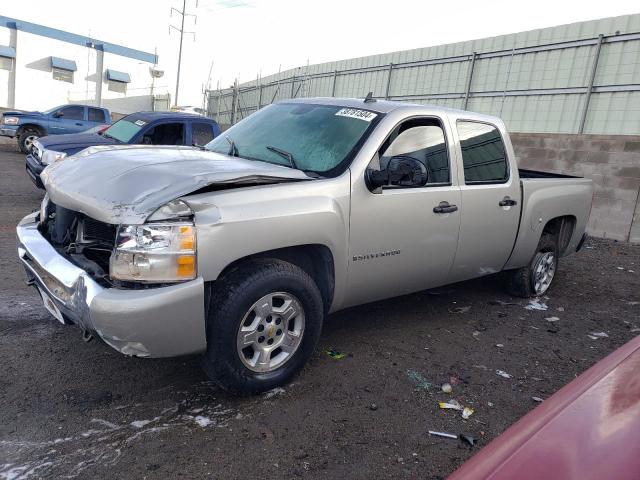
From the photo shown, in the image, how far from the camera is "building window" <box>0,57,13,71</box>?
29.0 m

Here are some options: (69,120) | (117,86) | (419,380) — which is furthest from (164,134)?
(117,86)

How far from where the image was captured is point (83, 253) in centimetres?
295

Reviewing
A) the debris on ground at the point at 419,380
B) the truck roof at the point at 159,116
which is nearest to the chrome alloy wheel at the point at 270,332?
the debris on ground at the point at 419,380

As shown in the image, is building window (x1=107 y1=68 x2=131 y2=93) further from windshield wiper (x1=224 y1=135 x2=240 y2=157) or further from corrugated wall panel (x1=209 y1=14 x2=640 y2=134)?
windshield wiper (x1=224 y1=135 x2=240 y2=157)

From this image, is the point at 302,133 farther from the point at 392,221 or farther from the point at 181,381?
the point at 181,381

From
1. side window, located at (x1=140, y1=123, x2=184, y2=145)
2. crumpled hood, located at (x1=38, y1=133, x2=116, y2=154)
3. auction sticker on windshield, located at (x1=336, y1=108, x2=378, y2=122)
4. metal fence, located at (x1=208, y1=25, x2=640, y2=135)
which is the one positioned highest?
metal fence, located at (x1=208, y1=25, x2=640, y2=135)

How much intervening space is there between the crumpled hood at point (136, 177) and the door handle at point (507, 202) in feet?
6.84

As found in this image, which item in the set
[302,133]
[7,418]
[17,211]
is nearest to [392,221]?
[302,133]

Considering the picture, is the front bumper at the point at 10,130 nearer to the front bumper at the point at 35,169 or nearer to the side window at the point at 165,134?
the front bumper at the point at 35,169

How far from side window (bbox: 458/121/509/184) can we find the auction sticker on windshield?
35.9 inches

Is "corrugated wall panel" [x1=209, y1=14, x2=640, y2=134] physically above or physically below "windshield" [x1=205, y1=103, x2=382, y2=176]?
above

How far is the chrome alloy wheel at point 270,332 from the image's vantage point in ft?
9.53

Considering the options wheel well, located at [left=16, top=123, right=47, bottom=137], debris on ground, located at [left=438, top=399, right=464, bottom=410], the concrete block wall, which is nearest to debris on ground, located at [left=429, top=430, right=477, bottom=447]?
debris on ground, located at [left=438, top=399, right=464, bottom=410]

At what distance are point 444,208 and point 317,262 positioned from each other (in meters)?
1.21
